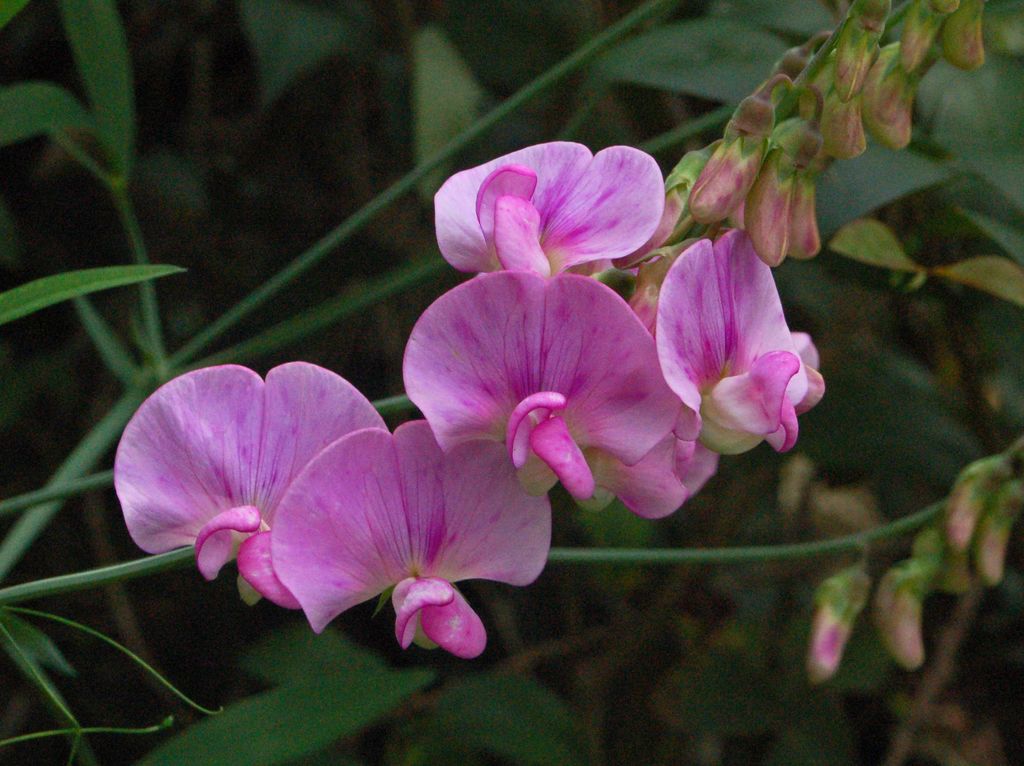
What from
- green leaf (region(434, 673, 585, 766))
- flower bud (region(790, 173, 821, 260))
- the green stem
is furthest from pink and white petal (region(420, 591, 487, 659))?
green leaf (region(434, 673, 585, 766))

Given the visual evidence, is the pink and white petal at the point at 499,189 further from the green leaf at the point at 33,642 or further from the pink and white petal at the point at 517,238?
the green leaf at the point at 33,642

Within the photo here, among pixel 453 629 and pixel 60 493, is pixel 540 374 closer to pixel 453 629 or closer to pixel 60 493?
pixel 453 629

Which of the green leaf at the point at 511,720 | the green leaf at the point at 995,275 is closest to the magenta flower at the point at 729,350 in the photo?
the green leaf at the point at 995,275

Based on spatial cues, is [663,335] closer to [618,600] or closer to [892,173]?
[892,173]

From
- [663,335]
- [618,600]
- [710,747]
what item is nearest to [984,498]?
[663,335]

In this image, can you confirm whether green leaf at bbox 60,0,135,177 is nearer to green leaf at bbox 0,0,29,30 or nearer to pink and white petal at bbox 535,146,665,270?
green leaf at bbox 0,0,29,30
